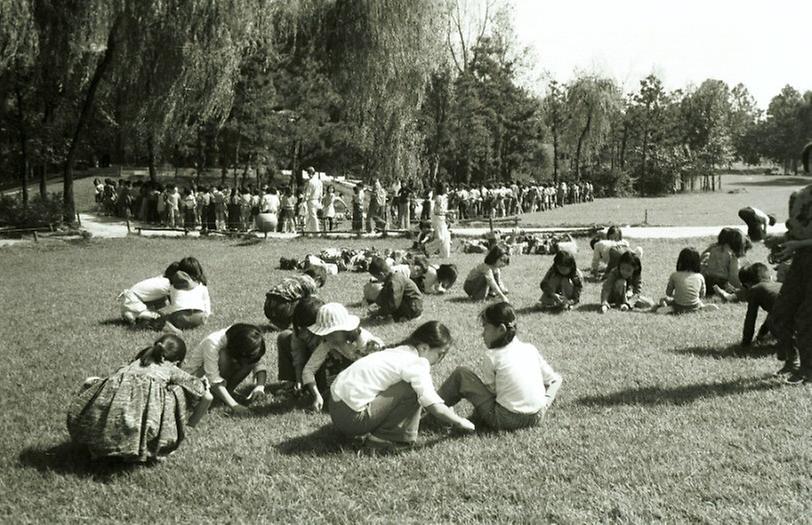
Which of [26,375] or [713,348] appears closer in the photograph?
[26,375]

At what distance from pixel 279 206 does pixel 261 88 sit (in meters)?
7.36

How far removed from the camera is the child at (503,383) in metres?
5.44

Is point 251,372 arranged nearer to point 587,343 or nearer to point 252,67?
point 587,343

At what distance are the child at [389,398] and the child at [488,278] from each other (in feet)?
18.6

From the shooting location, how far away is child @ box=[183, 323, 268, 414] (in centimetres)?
595

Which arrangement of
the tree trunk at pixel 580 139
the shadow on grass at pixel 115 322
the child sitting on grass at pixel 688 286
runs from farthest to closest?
the tree trunk at pixel 580 139 → the child sitting on grass at pixel 688 286 → the shadow on grass at pixel 115 322

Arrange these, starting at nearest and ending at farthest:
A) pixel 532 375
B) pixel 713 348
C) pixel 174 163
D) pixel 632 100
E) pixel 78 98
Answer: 1. pixel 532 375
2. pixel 713 348
3. pixel 78 98
4. pixel 174 163
5. pixel 632 100

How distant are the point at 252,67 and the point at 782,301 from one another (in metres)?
24.4

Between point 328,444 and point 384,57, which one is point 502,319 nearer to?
point 328,444

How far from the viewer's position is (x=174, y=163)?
41.8 m

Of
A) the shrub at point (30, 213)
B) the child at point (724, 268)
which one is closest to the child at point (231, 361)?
the child at point (724, 268)

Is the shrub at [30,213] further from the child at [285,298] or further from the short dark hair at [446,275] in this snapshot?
the child at [285,298]

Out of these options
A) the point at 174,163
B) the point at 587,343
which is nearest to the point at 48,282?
the point at 587,343

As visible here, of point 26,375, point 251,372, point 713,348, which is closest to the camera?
point 251,372
